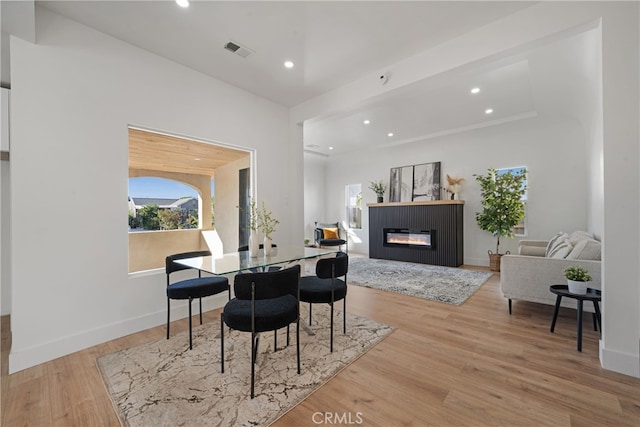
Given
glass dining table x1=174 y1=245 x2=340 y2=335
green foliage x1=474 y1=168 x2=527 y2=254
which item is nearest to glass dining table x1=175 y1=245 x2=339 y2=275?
glass dining table x1=174 y1=245 x2=340 y2=335

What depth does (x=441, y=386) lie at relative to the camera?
1781 millimetres

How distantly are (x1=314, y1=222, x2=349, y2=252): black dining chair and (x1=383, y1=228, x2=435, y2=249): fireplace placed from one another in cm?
132

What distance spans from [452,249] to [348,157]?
410 cm

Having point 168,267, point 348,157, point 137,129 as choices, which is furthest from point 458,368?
point 348,157

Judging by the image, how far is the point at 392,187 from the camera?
7.00m

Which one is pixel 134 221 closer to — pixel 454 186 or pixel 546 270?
pixel 546 270

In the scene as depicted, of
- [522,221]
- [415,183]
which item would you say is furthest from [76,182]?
[522,221]

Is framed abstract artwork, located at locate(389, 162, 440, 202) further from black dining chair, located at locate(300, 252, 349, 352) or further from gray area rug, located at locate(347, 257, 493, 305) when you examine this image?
black dining chair, located at locate(300, 252, 349, 352)

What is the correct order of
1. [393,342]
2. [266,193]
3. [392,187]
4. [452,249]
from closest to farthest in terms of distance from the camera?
[393,342] → [266,193] → [452,249] → [392,187]

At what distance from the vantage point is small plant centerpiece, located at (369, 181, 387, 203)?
276 inches

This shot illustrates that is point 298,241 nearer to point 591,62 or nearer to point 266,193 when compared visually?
point 266,193

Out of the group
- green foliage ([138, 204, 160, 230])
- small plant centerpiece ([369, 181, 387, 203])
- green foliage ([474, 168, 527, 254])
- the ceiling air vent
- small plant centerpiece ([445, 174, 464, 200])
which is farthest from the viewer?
small plant centerpiece ([369, 181, 387, 203])

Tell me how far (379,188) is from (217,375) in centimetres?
604

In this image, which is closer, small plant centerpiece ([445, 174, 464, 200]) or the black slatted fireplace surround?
the black slatted fireplace surround
